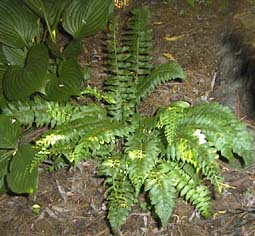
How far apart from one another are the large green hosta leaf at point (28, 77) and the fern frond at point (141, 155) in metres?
0.83

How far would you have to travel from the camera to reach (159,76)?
11.7 ft

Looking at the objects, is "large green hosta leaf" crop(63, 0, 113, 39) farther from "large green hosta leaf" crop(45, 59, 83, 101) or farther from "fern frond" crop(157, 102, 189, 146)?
"fern frond" crop(157, 102, 189, 146)

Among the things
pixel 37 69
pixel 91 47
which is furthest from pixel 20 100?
pixel 91 47

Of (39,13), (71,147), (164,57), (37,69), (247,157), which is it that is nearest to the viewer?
(247,157)

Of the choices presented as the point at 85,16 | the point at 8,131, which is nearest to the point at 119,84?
the point at 85,16

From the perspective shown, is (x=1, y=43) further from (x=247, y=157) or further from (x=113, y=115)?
(x=247, y=157)

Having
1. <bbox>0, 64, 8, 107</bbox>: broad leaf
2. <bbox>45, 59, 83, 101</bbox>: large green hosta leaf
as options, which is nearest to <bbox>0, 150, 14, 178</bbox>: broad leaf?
<bbox>0, 64, 8, 107</bbox>: broad leaf

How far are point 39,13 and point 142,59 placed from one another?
96 centimetres

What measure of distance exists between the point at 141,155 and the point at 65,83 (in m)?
0.89

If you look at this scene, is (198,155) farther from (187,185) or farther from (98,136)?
(98,136)

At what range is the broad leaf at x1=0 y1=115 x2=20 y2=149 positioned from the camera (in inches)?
138

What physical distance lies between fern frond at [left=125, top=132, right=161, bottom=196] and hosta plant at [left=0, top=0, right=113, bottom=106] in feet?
2.06

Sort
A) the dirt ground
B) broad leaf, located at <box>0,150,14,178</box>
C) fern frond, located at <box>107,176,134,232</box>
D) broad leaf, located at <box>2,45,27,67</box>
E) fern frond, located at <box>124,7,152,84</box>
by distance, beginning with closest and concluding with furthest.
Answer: fern frond, located at <box>107,176,134,232</box> < the dirt ground < broad leaf, located at <box>0,150,14,178</box> < fern frond, located at <box>124,7,152,84</box> < broad leaf, located at <box>2,45,27,67</box>

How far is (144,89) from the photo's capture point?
3.68 m
